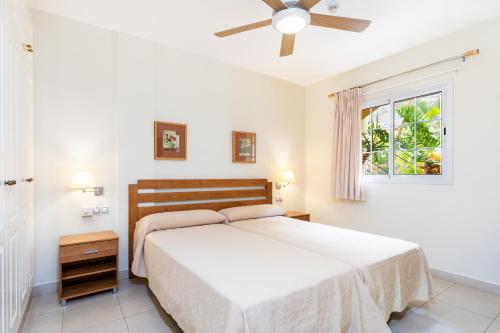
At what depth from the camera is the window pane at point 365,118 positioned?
385 centimetres

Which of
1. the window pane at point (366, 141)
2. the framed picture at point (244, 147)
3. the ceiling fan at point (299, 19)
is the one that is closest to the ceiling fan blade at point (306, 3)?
the ceiling fan at point (299, 19)

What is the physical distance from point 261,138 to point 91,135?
2.33 meters

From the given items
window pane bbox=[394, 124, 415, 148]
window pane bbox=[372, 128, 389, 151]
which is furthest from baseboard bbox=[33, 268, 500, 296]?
window pane bbox=[372, 128, 389, 151]

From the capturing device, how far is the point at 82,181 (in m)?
2.62

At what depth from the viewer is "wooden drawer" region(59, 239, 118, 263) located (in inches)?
92.4

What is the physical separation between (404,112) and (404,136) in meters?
0.31

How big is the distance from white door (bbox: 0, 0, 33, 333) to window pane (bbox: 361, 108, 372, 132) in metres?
3.87

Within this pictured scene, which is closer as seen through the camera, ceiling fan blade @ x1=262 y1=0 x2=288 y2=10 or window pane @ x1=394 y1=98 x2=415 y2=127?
ceiling fan blade @ x1=262 y1=0 x2=288 y2=10

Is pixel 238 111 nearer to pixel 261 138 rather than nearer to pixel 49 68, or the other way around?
pixel 261 138

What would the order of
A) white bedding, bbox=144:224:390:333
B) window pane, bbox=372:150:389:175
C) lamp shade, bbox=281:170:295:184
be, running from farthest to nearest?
lamp shade, bbox=281:170:295:184, window pane, bbox=372:150:389:175, white bedding, bbox=144:224:390:333

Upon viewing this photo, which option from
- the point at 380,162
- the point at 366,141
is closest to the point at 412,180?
the point at 380,162

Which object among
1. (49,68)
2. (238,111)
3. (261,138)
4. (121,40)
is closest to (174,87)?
(121,40)

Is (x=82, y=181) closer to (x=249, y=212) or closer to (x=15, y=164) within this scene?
(x=15, y=164)

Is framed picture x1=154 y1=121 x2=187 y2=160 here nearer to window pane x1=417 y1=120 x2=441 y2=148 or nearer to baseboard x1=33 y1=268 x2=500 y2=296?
baseboard x1=33 y1=268 x2=500 y2=296
